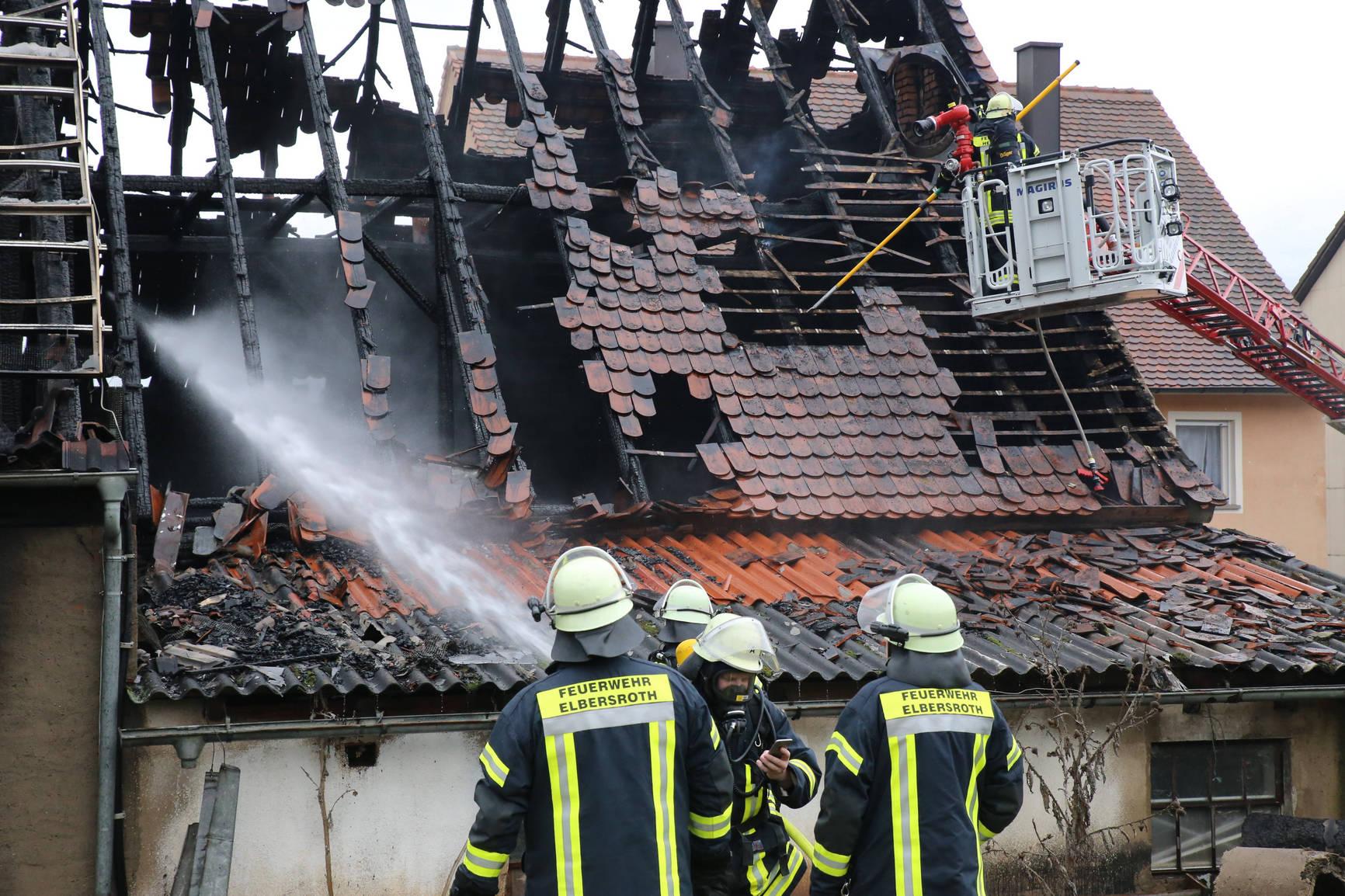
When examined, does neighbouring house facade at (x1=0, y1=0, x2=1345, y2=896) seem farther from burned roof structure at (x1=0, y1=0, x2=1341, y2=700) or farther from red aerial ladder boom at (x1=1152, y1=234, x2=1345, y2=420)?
red aerial ladder boom at (x1=1152, y1=234, x2=1345, y2=420)

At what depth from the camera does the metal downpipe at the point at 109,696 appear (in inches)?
243

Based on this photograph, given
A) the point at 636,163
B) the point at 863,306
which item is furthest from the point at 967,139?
the point at 636,163

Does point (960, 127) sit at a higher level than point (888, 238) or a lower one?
higher

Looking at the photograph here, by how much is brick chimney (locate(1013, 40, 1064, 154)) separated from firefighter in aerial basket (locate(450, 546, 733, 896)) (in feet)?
37.3

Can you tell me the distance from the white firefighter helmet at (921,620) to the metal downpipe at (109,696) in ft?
11.4

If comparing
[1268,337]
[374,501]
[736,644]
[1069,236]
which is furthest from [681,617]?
[1268,337]

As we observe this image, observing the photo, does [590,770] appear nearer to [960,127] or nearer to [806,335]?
[806,335]

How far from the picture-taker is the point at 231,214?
1022 centimetres

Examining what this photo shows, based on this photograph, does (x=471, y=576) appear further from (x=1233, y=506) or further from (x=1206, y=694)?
(x=1233, y=506)

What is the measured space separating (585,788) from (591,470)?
8291 mm

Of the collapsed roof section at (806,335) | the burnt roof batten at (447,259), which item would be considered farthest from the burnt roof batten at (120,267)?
the collapsed roof section at (806,335)

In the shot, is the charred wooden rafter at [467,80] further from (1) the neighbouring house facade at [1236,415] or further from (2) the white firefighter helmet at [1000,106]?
(1) the neighbouring house facade at [1236,415]

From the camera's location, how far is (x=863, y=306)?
11273 millimetres

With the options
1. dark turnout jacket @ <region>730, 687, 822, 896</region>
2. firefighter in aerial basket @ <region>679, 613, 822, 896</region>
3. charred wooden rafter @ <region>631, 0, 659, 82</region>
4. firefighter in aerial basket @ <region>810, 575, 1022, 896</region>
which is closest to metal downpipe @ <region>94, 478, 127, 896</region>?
firefighter in aerial basket @ <region>679, 613, 822, 896</region>
